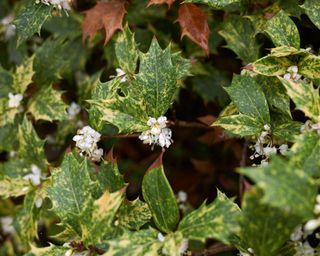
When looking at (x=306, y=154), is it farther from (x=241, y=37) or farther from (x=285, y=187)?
(x=241, y=37)

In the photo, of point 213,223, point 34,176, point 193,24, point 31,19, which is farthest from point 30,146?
point 213,223

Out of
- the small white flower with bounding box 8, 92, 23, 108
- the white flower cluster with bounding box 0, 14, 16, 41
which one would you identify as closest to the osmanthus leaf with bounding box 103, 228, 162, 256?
the small white flower with bounding box 8, 92, 23, 108

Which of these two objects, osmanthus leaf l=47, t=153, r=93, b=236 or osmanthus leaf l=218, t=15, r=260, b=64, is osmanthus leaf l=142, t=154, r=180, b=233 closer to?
osmanthus leaf l=47, t=153, r=93, b=236

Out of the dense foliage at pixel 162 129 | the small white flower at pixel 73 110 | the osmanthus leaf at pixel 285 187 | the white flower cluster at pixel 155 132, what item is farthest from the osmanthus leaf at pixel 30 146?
the osmanthus leaf at pixel 285 187

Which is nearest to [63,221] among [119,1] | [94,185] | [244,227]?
[94,185]

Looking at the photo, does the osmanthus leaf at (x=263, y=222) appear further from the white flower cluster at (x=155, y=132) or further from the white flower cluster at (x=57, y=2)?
the white flower cluster at (x=57, y=2)

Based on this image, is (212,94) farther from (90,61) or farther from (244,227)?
(244,227)
